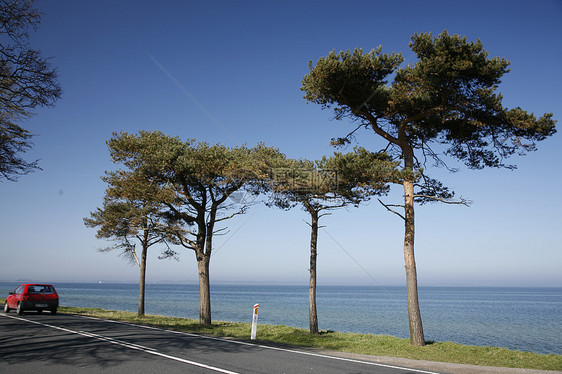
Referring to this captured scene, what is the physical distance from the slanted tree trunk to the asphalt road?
180 inches

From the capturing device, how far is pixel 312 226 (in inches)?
695

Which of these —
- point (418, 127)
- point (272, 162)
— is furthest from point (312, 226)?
point (418, 127)

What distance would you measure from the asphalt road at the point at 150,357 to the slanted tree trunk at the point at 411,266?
4582mm

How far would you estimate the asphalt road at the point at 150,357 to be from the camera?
7844 millimetres

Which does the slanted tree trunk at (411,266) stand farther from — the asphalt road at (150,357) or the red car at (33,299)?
the red car at (33,299)

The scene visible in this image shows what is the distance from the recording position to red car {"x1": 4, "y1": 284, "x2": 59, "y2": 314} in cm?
1927

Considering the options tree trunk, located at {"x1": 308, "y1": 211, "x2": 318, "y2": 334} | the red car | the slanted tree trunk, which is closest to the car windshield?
the red car

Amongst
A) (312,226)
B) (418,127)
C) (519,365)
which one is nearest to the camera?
(519,365)

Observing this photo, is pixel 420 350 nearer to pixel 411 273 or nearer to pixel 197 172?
pixel 411 273

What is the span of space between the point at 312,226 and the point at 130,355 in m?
10.1

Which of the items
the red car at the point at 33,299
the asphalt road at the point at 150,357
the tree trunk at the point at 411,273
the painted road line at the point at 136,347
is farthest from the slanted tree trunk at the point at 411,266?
the red car at the point at 33,299

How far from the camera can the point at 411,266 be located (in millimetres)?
13945

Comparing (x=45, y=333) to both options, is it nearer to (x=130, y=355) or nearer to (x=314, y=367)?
(x=130, y=355)

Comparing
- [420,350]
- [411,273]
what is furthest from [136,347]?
[411,273]
